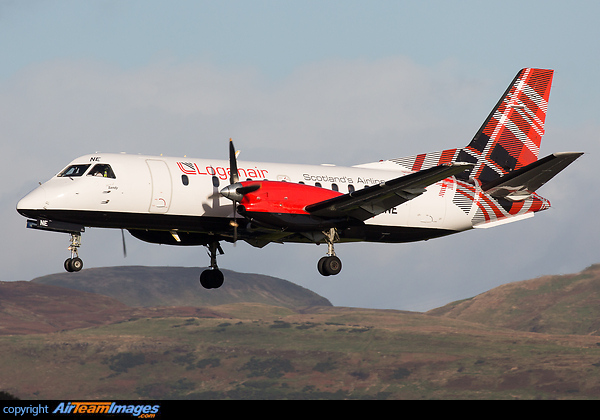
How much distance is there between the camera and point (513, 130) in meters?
36.2

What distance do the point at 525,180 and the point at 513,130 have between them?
4.68 m

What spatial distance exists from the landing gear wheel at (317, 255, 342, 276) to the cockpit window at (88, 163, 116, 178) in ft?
25.1

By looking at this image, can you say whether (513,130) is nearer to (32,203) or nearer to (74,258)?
(74,258)

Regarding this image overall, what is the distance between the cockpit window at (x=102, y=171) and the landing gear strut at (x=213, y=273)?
5.93 meters

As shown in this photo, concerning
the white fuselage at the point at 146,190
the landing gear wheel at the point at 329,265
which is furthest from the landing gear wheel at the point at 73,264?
the landing gear wheel at the point at 329,265

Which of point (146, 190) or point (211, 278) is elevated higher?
point (146, 190)

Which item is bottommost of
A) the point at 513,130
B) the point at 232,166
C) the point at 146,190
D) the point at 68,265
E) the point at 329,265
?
the point at 329,265

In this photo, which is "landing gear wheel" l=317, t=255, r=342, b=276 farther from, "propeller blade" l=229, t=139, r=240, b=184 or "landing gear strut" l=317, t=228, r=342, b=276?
"propeller blade" l=229, t=139, r=240, b=184

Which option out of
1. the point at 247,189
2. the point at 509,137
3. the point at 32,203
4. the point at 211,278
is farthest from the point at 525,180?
the point at 32,203

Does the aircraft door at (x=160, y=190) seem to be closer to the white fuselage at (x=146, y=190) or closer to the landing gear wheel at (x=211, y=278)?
the white fuselage at (x=146, y=190)

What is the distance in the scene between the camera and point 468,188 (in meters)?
33.6
